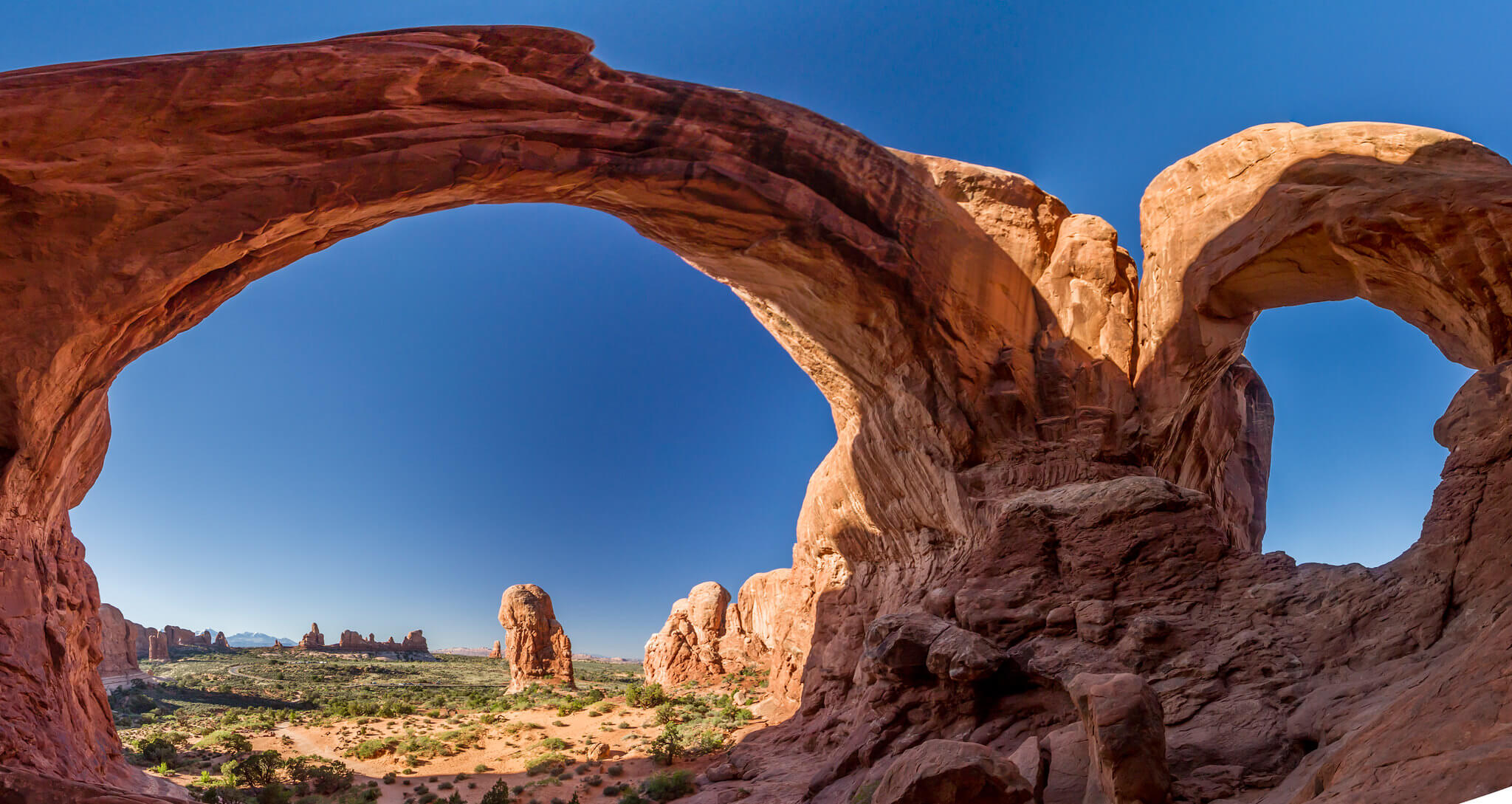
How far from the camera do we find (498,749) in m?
24.9

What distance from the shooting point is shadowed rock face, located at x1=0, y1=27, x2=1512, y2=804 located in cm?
778

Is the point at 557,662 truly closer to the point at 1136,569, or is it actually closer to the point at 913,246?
the point at 913,246

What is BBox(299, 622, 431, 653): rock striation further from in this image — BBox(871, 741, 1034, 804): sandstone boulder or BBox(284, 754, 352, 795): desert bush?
BBox(871, 741, 1034, 804): sandstone boulder

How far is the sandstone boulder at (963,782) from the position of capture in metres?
6.86

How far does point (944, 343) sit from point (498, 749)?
66.4 feet

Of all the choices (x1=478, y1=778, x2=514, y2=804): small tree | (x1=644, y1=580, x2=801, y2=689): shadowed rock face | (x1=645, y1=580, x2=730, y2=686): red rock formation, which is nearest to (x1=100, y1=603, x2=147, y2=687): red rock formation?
(x1=645, y1=580, x2=730, y2=686): red rock formation

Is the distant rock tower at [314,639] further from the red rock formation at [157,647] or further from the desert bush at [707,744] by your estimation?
the desert bush at [707,744]

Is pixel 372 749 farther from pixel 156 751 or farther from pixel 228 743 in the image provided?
pixel 156 751

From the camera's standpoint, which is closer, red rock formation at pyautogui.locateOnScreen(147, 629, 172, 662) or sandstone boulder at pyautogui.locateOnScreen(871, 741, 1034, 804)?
sandstone boulder at pyautogui.locateOnScreen(871, 741, 1034, 804)

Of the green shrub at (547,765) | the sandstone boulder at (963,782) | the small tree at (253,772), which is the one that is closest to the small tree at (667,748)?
the green shrub at (547,765)

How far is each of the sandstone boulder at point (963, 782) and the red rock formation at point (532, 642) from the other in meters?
33.8

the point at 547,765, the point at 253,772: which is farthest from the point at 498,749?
the point at 253,772

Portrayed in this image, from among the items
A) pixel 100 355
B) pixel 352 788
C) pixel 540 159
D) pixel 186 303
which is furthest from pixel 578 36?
pixel 352 788

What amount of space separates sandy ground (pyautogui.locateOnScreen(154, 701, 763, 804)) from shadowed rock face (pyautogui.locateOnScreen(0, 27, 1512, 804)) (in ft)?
19.2
